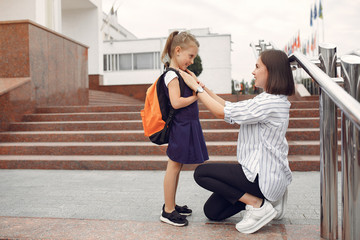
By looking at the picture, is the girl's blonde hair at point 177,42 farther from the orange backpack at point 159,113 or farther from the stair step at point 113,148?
the stair step at point 113,148

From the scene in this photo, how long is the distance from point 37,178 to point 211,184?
3.04 m

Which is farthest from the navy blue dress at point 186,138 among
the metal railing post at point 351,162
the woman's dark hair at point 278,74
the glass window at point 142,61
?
the glass window at point 142,61

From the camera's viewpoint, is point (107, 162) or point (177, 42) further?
point (107, 162)

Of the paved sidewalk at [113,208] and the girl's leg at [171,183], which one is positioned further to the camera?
the girl's leg at [171,183]

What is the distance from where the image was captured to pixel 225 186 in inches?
103

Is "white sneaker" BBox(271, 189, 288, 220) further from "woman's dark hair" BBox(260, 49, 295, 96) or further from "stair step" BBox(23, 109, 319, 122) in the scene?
"stair step" BBox(23, 109, 319, 122)

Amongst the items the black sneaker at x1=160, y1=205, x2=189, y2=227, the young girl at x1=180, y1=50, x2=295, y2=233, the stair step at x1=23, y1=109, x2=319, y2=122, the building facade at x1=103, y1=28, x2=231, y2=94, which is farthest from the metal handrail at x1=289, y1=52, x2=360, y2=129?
the building facade at x1=103, y1=28, x2=231, y2=94

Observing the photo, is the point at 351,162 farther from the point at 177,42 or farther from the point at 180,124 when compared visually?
the point at 177,42

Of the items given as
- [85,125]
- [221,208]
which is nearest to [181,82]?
[221,208]

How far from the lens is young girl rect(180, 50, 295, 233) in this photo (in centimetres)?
242

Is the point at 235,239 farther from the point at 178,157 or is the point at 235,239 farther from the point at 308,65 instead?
the point at 308,65

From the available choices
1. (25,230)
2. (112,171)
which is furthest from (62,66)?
(25,230)

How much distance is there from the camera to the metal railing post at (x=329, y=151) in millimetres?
2223

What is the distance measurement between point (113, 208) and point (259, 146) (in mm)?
1560
